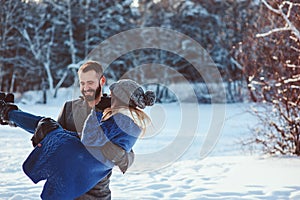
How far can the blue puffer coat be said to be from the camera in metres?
1.84

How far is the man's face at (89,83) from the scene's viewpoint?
218 centimetres

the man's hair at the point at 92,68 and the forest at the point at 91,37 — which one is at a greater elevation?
the forest at the point at 91,37

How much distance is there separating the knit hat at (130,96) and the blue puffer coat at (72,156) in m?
0.08

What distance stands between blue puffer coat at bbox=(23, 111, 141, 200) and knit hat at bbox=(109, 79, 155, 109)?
84 mm

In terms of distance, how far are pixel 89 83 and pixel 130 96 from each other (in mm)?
371

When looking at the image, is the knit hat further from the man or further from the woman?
the man

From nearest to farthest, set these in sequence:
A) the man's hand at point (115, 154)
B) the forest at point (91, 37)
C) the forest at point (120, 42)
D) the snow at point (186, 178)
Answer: the man's hand at point (115, 154) → the snow at point (186, 178) → the forest at point (120, 42) → the forest at point (91, 37)

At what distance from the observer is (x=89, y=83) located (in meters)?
2.19

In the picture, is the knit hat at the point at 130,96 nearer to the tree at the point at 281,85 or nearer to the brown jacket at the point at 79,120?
the brown jacket at the point at 79,120

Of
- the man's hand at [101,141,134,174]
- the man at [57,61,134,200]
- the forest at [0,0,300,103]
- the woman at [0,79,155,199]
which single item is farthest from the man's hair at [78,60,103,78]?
the forest at [0,0,300,103]

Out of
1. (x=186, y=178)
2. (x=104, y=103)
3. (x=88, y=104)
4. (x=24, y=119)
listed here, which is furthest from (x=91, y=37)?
(x=24, y=119)

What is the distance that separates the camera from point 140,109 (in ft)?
6.50

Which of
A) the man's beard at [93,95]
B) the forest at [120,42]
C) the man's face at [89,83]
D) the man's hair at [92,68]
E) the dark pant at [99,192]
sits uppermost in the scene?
the forest at [120,42]

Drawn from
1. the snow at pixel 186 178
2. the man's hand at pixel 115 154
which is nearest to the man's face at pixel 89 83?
the man's hand at pixel 115 154
